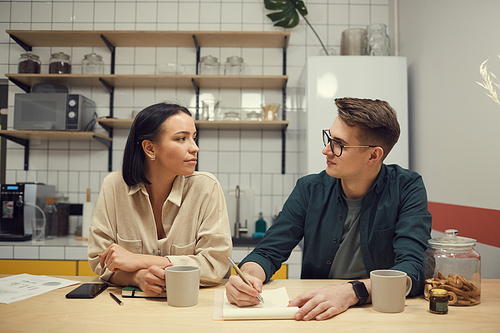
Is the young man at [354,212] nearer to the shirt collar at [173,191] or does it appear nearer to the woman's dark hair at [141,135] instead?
the shirt collar at [173,191]

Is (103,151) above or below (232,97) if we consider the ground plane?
below

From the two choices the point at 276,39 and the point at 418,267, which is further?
the point at 276,39

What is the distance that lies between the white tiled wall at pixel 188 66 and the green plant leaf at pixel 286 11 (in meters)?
0.13

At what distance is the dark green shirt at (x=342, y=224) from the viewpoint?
1243mm

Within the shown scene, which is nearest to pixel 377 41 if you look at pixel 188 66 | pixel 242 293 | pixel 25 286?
pixel 188 66

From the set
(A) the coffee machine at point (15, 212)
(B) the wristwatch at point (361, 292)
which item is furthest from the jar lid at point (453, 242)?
(A) the coffee machine at point (15, 212)

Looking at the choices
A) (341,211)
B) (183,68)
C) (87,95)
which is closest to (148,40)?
(183,68)

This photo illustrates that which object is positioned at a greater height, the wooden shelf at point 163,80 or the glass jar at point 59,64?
the glass jar at point 59,64

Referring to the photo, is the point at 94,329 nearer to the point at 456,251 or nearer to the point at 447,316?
the point at 447,316

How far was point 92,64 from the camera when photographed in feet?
9.78

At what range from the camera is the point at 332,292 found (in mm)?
915

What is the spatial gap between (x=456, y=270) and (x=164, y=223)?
91 cm

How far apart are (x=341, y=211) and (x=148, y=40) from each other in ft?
7.57

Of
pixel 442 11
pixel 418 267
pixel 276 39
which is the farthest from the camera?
pixel 276 39
